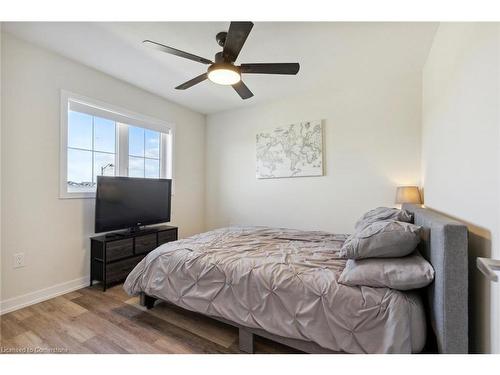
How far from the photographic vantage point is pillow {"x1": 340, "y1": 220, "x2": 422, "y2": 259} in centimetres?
134

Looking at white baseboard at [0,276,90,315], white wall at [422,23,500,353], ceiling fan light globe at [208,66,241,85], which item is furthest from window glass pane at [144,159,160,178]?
white wall at [422,23,500,353]

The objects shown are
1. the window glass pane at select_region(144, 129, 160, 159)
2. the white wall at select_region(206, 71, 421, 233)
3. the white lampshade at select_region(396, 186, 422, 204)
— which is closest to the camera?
the white lampshade at select_region(396, 186, 422, 204)

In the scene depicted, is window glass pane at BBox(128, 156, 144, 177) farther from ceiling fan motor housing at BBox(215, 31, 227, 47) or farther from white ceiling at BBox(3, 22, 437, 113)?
ceiling fan motor housing at BBox(215, 31, 227, 47)

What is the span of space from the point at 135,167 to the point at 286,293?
283 centimetres

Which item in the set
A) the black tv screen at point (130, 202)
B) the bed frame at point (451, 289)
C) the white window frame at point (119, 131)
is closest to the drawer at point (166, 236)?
the black tv screen at point (130, 202)

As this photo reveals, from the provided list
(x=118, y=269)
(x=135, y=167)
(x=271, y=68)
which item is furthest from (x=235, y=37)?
(x=118, y=269)

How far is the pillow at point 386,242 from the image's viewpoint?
52.9 inches

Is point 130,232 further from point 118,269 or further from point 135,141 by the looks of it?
point 135,141

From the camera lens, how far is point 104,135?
295 cm

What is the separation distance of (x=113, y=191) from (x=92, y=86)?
4.18 feet

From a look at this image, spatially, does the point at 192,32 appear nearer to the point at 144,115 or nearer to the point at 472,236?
the point at 144,115

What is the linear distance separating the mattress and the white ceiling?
193cm

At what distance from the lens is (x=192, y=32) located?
6.80 ft
